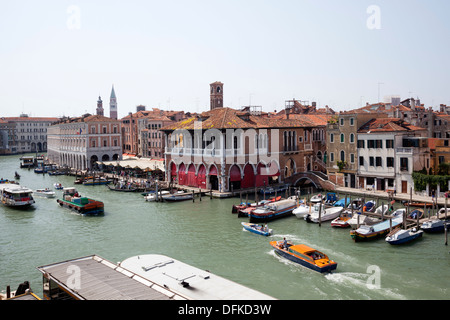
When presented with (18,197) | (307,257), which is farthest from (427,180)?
(18,197)

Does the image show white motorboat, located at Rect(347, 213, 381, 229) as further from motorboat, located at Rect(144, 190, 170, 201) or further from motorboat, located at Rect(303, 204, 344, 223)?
motorboat, located at Rect(144, 190, 170, 201)

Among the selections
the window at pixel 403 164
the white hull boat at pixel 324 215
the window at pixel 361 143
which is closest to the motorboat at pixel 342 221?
the white hull boat at pixel 324 215

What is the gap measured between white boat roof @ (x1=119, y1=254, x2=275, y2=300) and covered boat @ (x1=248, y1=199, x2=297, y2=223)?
37.2 ft

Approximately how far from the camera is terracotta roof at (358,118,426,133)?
3161cm

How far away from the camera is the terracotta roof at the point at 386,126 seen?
104ft

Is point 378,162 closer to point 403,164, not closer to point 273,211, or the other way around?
point 403,164

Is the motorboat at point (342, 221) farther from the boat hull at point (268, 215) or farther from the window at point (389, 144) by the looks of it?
the window at point (389, 144)

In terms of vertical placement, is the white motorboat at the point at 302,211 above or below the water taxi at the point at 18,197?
below

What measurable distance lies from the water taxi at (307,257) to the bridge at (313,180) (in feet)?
58.3

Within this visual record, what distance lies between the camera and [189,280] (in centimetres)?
1241

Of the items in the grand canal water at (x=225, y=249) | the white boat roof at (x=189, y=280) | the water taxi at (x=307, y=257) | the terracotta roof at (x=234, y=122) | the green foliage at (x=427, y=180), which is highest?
the terracotta roof at (x=234, y=122)

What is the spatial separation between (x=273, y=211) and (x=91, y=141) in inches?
1467
